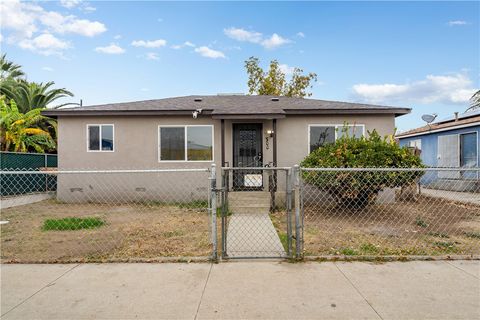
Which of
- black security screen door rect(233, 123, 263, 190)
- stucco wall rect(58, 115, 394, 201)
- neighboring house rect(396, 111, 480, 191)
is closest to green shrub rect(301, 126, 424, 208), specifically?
stucco wall rect(58, 115, 394, 201)

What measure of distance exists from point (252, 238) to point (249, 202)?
3.14 meters

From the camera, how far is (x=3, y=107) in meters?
13.6

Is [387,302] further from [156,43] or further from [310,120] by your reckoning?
[156,43]

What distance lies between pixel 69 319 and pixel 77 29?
39.3 ft

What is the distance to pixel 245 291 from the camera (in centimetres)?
338

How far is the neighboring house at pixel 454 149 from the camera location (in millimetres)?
12734

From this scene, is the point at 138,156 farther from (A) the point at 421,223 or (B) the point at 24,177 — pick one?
(A) the point at 421,223

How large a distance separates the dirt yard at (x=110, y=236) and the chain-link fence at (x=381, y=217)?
2.35 metres

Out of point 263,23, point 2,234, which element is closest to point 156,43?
point 263,23

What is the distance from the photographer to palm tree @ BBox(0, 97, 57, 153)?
44.4 ft

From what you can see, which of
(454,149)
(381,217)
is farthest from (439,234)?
(454,149)

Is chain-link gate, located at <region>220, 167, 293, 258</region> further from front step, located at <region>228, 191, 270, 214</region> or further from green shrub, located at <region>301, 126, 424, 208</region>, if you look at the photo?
green shrub, located at <region>301, 126, 424, 208</region>

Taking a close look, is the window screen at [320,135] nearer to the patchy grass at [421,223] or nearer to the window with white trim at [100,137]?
the patchy grass at [421,223]

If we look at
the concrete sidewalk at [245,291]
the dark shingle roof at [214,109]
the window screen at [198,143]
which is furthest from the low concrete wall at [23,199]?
the concrete sidewalk at [245,291]
